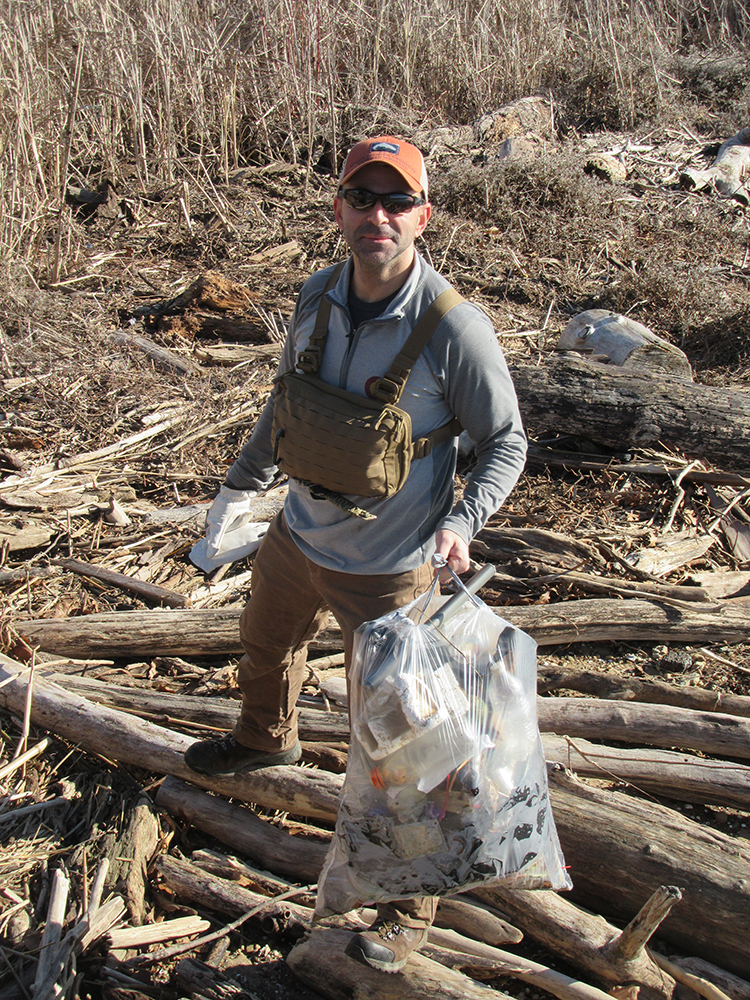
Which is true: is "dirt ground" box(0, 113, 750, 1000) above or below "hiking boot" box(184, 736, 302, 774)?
above

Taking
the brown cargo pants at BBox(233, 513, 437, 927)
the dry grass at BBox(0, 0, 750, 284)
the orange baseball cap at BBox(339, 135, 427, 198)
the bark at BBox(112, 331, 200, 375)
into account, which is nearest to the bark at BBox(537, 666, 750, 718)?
the brown cargo pants at BBox(233, 513, 437, 927)

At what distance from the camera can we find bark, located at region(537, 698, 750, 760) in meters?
2.85

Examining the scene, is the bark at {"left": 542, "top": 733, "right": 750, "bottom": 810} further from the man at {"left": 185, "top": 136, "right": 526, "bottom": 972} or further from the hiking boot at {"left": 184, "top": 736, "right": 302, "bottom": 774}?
the hiking boot at {"left": 184, "top": 736, "right": 302, "bottom": 774}

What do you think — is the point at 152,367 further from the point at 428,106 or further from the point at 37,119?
the point at 428,106

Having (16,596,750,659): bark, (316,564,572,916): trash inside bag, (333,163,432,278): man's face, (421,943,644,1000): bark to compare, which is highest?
(333,163,432,278): man's face

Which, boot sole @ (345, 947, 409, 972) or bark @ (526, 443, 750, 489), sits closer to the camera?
boot sole @ (345, 947, 409, 972)

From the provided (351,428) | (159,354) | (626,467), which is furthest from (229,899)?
(159,354)

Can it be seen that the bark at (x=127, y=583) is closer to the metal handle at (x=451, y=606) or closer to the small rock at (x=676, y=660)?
the metal handle at (x=451, y=606)

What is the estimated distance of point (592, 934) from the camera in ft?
7.21

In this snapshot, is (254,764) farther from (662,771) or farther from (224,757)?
(662,771)

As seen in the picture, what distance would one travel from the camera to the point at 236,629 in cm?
352

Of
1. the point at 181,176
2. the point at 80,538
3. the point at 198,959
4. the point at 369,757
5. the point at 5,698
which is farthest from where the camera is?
the point at 181,176

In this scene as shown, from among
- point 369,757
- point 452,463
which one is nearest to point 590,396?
point 452,463

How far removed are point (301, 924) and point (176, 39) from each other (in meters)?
8.73
